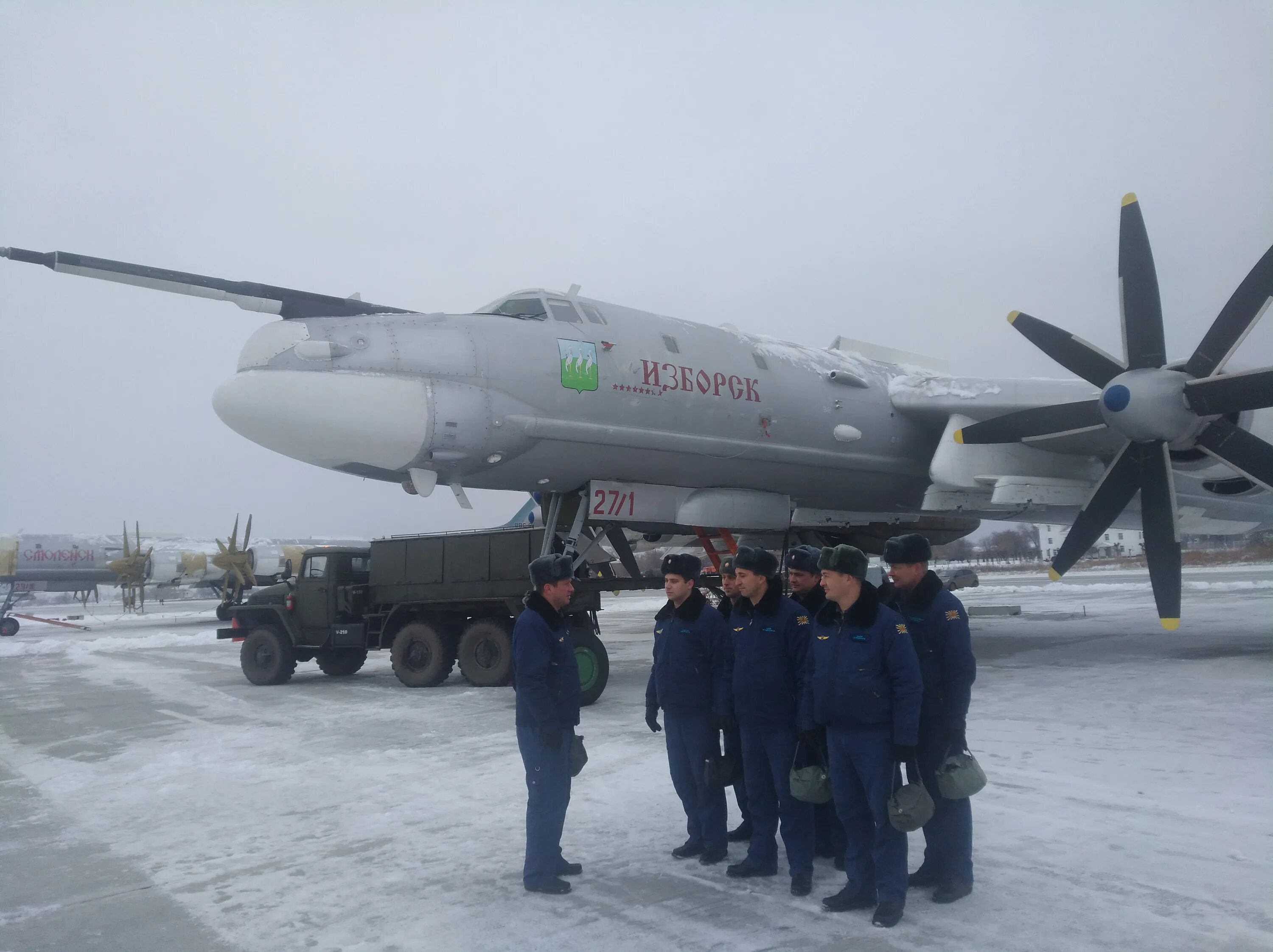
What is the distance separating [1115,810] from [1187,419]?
5.47m

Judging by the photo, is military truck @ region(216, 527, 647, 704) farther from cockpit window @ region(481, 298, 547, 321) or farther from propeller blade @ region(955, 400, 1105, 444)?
propeller blade @ region(955, 400, 1105, 444)

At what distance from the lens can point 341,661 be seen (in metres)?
13.5

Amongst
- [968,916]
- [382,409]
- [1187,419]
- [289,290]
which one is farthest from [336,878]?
[1187,419]

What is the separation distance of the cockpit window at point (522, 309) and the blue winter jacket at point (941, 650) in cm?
638

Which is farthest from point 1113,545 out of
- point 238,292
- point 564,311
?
point 238,292

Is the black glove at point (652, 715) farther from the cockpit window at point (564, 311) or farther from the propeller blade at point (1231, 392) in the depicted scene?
the propeller blade at point (1231, 392)

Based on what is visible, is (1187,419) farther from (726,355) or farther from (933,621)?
(933,621)

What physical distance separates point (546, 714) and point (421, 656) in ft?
26.5

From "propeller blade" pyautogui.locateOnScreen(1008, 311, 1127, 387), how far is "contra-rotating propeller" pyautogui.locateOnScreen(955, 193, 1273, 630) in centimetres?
1

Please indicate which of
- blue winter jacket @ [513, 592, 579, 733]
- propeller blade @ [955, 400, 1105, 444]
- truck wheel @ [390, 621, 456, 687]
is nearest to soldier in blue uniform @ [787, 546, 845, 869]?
blue winter jacket @ [513, 592, 579, 733]

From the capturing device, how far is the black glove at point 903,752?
358 centimetres

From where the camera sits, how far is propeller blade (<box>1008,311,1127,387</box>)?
31.2 ft

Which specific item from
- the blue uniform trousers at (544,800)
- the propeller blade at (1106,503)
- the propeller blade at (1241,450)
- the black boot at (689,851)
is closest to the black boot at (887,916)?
the black boot at (689,851)

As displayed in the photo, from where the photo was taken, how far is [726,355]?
34.7ft
